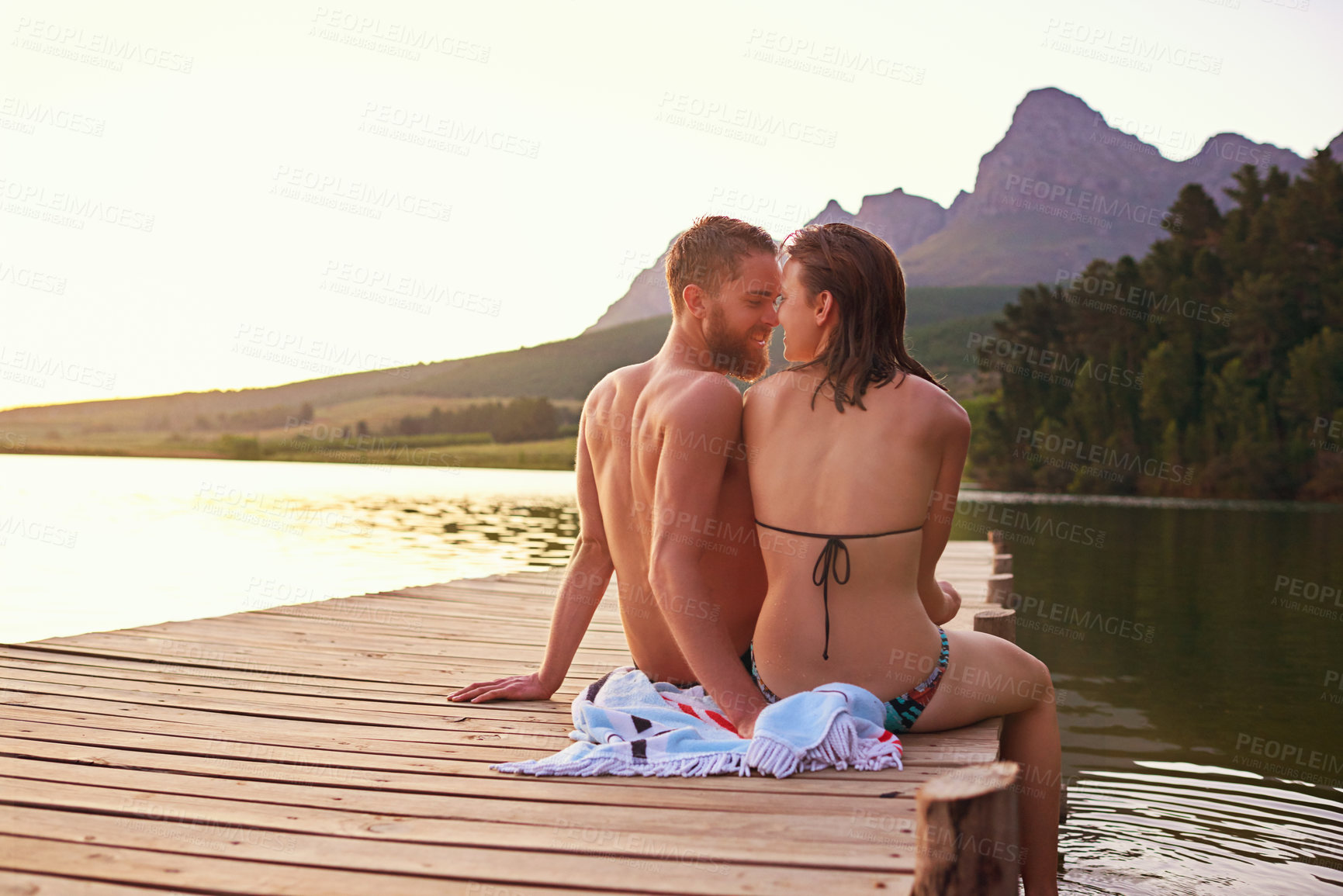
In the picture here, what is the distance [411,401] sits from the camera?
94.2 metres

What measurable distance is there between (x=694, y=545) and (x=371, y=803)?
3.76 feet

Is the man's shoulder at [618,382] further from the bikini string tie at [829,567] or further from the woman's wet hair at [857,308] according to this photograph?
the bikini string tie at [829,567]

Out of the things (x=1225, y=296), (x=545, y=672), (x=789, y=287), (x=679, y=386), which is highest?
(x=1225, y=296)

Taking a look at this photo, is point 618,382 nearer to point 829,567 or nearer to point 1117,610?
point 829,567

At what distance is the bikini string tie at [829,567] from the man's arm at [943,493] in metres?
0.26

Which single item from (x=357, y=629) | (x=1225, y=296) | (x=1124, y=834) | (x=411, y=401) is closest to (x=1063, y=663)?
(x=1124, y=834)

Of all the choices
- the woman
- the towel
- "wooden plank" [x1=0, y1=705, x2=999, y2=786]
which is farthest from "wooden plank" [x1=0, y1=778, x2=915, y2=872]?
the woman

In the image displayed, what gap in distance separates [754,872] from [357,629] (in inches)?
173

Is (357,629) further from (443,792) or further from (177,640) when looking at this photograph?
(443,792)

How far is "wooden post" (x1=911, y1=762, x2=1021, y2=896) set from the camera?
1.97 m

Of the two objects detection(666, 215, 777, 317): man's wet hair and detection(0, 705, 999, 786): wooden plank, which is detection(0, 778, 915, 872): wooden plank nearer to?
detection(0, 705, 999, 786): wooden plank

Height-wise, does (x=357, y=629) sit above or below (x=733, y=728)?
below

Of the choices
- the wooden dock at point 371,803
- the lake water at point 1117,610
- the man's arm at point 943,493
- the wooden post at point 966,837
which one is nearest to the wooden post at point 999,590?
the lake water at point 1117,610

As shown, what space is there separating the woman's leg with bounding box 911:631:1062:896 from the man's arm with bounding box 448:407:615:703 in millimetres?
1262
